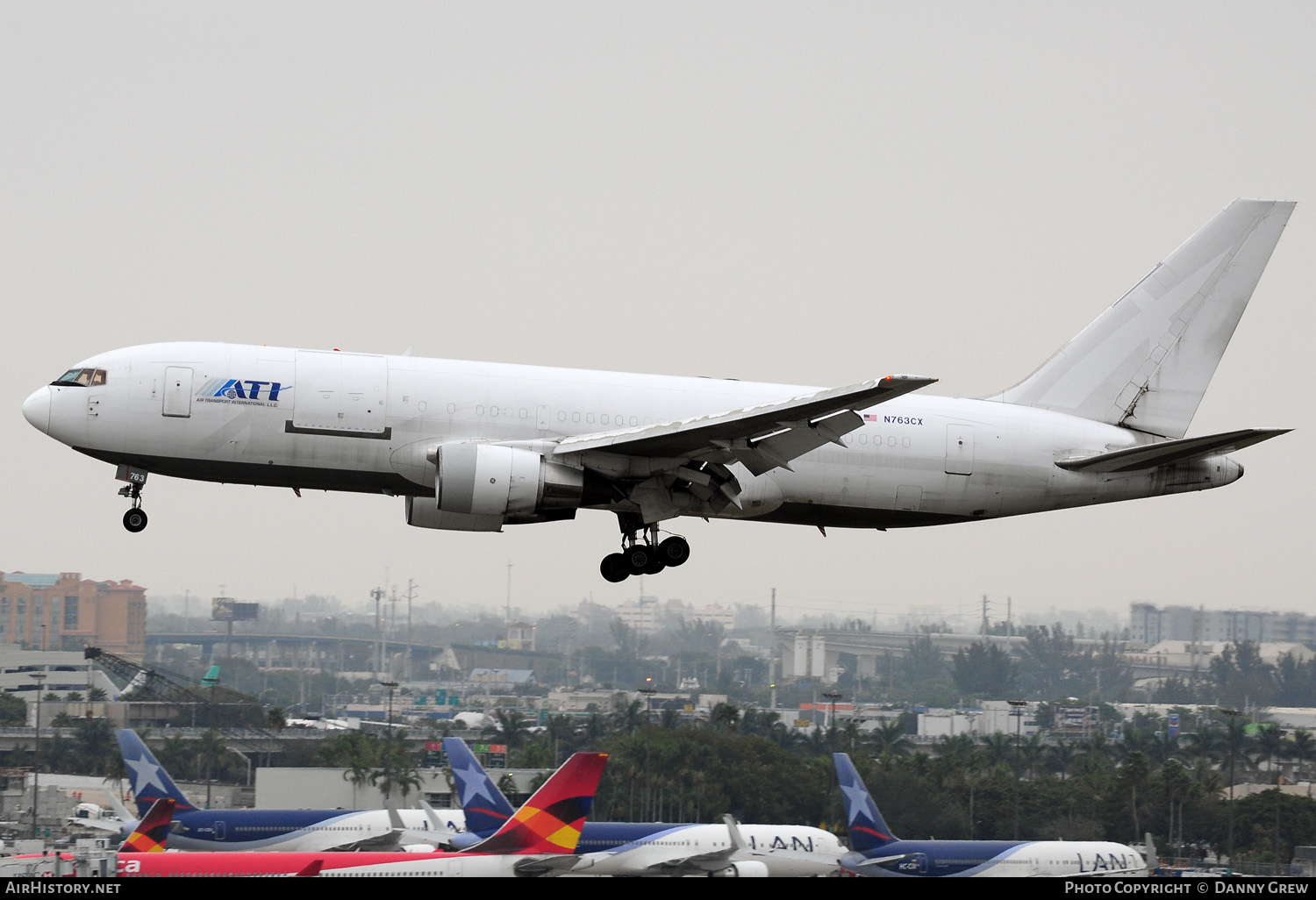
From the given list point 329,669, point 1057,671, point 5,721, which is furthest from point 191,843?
point 329,669

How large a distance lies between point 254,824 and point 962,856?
72.2ft

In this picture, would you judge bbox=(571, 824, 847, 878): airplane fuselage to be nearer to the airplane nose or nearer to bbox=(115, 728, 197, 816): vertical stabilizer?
bbox=(115, 728, 197, 816): vertical stabilizer

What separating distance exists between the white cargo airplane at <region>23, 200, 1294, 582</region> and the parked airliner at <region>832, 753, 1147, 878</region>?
14.5 meters

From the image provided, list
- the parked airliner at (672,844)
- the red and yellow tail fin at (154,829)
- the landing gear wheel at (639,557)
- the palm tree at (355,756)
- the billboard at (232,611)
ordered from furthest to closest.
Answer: the billboard at (232,611)
the palm tree at (355,756)
the red and yellow tail fin at (154,829)
the parked airliner at (672,844)
the landing gear wheel at (639,557)

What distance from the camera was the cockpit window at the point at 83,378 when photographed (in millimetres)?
31547

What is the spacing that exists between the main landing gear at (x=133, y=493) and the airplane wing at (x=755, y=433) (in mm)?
9437

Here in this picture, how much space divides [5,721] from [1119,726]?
223ft

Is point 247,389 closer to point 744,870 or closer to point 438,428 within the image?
point 438,428

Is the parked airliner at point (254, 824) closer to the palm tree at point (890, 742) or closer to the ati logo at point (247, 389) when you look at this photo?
the ati logo at point (247, 389)

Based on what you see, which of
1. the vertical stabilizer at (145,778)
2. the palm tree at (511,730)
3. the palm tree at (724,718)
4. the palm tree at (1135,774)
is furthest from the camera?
the palm tree at (511,730)

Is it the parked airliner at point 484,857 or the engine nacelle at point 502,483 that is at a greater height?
the engine nacelle at point 502,483

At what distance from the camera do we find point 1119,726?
291 feet

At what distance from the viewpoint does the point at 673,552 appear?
34156 mm

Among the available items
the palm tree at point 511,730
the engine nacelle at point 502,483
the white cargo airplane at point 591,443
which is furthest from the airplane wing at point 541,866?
the palm tree at point 511,730
